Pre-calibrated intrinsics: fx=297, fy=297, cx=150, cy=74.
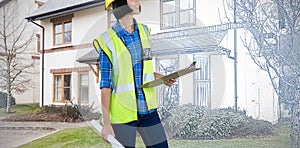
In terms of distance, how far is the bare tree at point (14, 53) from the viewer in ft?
4.53

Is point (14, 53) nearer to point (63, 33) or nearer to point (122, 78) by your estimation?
point (63, 33)

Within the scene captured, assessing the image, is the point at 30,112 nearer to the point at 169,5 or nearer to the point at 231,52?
the point at 169,5

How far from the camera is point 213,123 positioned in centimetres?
128

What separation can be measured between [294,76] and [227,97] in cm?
30

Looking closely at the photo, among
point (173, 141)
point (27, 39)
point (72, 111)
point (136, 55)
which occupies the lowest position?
point (173, 141)

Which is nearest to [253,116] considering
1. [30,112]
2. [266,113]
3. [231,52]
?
[266,113]

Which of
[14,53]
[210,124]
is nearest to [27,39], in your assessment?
[14,53]

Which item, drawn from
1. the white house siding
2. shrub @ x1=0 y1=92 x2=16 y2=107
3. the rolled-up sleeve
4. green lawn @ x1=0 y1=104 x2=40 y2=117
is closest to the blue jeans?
the rolled-up sleeve

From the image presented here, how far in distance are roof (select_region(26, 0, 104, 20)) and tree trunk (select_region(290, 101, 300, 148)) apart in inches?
36.7

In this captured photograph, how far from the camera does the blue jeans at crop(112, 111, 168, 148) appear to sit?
1021mm

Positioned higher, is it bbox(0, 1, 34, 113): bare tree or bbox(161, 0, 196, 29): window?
bbox(161, 0, 196, 29): window

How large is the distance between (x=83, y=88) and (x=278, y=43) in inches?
34.1

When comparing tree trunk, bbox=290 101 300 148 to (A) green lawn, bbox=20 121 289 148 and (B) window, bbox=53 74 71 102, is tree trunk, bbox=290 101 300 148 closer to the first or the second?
(A) green lawn, bbox=20 121 289 148

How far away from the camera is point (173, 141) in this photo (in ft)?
4.09
